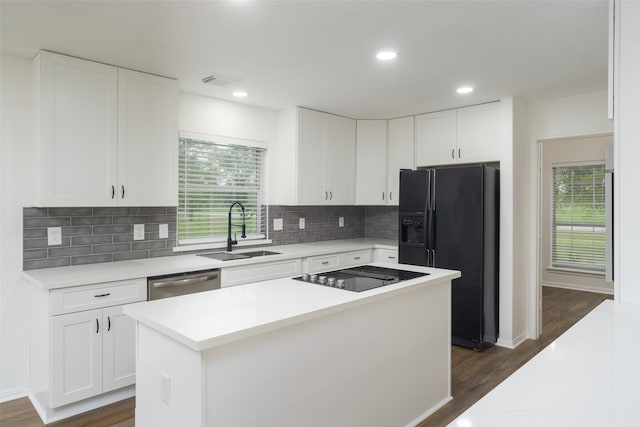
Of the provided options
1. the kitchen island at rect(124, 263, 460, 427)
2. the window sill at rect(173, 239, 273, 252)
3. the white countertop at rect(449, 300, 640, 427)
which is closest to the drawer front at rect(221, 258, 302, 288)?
the window sill at rect(173, 239, 273, 252)

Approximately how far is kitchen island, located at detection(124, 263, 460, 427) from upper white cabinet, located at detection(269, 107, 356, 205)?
202 cm

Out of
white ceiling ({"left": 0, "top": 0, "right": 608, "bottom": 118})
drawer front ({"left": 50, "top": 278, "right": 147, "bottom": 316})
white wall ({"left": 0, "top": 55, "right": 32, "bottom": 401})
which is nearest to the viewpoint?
white ceiling ({"left": 0, "top": 0, "right": 608, "bottom": 118})

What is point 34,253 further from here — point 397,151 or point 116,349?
point 397,151

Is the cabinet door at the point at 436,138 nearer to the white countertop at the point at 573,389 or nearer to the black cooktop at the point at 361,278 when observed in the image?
the black cooktop at the point at 361,278

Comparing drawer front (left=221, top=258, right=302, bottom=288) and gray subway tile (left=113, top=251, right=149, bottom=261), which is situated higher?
gray subway tile (left=113, top=251, right=149, bottom=261)

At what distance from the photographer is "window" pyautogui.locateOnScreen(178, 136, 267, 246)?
3.78 metres

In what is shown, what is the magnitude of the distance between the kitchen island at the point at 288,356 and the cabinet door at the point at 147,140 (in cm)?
135

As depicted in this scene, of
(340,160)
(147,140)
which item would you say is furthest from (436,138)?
(147,140)

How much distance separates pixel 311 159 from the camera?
440 cm

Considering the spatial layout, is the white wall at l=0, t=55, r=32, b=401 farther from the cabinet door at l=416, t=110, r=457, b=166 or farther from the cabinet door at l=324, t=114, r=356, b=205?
the cabinet door at l=416, t=110, r=457, b=166

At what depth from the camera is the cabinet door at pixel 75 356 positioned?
2529 mm

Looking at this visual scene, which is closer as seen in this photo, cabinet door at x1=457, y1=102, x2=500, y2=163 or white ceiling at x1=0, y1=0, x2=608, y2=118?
white ceiling at x1=0, y1=0, x2=608, y2=118

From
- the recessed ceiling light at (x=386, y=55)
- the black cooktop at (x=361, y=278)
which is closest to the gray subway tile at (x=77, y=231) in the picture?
the black cooktop at (x=361, y=278)

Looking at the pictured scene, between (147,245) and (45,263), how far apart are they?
73cm
